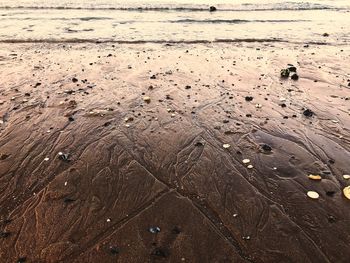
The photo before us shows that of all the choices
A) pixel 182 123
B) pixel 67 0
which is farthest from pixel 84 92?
pixel 67 0

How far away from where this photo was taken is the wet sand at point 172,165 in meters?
4.04

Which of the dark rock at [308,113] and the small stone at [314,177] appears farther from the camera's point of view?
the dark rock at [308,113]

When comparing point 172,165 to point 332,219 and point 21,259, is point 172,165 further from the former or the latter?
point 21,259

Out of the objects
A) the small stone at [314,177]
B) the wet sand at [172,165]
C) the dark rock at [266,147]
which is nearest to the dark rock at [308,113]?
the wet sand at [172,165]

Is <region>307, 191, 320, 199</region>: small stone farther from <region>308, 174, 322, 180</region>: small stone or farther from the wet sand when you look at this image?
<region>308, 174, 322, 180</region>: small stone

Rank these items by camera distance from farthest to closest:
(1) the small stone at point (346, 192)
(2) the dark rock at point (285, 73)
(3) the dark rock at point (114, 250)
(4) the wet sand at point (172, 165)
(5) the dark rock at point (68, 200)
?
(2) the dark rock at point (285, 73) < (1) the small stone at point (346, 192) < (5) the dark rock at point (68, 200) < (4) the wet sand at point (172, 165) < (3) the dark rock at point (114, 250)

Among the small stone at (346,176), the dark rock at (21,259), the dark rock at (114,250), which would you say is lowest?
the small stone at (346,176)

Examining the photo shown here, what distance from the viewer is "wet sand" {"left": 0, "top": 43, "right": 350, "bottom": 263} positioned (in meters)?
4.04

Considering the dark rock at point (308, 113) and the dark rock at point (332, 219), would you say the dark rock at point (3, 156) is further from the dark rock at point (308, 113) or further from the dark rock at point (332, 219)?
the dark rock at point (308, 113)

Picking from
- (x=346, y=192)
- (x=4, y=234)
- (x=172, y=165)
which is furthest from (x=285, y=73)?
(x=4, y=234)

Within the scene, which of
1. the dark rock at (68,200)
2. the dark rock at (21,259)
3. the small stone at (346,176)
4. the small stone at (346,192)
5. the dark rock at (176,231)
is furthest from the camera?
the small stone at (346,176)

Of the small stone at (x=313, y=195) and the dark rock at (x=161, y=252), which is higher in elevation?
the dark rock at (x=161, y=252)

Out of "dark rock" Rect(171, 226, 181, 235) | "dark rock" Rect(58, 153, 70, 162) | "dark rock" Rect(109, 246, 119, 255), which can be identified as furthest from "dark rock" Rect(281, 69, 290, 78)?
"dark rock" Rect(109, 246, 119, 255)

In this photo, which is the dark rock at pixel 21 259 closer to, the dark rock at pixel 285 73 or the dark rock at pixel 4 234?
the dark rock at pixel 4 234
